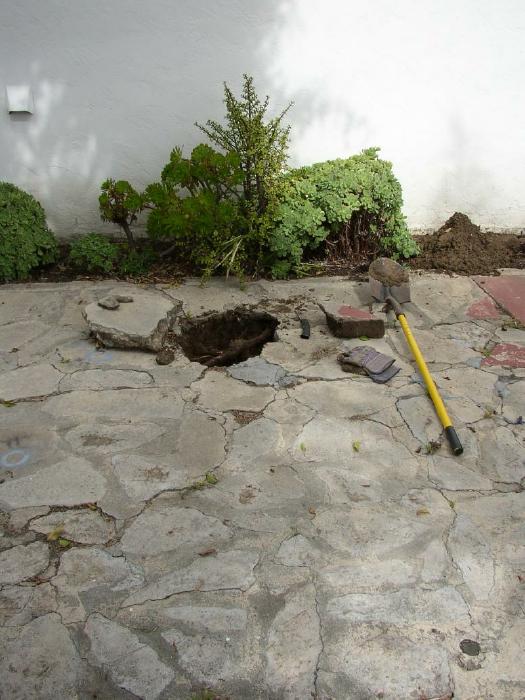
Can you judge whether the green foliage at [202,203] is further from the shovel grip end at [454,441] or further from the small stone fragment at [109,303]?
the shovel grip end at [454,441]

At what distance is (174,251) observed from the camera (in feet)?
18.8

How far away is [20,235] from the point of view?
526 cm

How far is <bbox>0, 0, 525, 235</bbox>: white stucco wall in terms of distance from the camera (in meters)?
5.23

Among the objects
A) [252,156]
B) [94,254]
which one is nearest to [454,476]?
[252,156]

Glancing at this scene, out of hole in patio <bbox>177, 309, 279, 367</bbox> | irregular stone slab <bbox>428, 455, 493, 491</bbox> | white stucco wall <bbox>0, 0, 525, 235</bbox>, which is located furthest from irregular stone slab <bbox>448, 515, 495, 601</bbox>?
white stucco wall <bbox>0, 0, 525, 235</bbox>

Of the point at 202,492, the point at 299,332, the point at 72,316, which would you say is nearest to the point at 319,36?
the point at 299,332

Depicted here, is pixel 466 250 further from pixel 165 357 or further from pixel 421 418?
pixel 165 357

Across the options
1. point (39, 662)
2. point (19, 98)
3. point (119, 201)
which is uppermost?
point (19, 98)

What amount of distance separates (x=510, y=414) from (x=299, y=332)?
1583mm

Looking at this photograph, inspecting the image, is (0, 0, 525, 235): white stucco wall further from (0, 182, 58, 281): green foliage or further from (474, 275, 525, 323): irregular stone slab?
(474, 275, 525, 323): irregular stone slab

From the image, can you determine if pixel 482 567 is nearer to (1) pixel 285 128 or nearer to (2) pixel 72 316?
(2) pixel 72 316

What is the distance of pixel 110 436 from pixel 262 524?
1095 millimetres

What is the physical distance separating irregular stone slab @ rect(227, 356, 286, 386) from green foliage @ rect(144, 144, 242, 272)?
3.87ft

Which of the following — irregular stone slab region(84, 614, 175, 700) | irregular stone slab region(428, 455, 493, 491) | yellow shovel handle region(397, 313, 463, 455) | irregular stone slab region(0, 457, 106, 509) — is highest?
yellow shovel handle region(397, 313, 463, 455)
